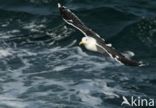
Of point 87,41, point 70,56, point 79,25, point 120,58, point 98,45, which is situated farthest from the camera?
point 79,25

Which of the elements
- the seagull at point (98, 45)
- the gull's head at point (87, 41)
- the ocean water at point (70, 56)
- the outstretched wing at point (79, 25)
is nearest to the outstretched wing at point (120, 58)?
the seagull at point (98, 45)

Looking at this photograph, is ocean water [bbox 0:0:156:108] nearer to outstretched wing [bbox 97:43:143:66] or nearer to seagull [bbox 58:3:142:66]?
seagull [bbox 58:3:142:66]

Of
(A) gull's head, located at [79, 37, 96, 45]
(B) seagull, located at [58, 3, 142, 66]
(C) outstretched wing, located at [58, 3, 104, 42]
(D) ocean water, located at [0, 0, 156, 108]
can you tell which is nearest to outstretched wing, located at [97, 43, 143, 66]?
(B) seagull, located at [58, 3, 142, 66]

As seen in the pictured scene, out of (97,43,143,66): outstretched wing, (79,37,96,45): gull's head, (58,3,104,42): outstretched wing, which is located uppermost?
(58,3,104,42): outstretched wing

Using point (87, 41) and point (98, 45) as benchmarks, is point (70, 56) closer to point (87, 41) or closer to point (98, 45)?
point (87, 41)

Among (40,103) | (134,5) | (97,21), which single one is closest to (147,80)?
(40,103)

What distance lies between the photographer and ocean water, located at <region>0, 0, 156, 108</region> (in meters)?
15.7

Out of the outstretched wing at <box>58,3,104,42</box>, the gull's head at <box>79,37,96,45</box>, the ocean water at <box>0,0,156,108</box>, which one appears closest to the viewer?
the ocean water at <box>0,0,156,108</box>

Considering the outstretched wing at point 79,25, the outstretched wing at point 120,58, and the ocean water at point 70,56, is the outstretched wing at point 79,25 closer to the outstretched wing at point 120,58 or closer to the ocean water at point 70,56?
the ocean water at point 70,56

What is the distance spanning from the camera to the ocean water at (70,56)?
51.4 feet

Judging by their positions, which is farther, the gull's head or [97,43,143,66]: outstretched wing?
the gull's head

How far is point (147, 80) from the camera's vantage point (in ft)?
54.4

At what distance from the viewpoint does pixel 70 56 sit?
18.2m

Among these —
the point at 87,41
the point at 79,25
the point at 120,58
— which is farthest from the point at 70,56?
the point at 120,58
